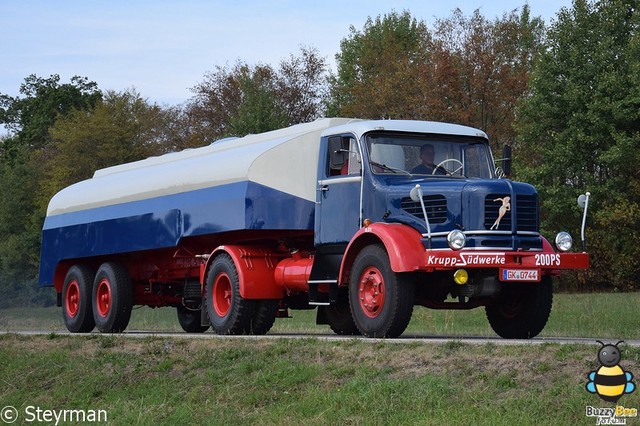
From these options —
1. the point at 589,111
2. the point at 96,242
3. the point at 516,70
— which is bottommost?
the point at 96,242

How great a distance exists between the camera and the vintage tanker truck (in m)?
16.1

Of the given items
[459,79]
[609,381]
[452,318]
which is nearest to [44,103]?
[459,79]

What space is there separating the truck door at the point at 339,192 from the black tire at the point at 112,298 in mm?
6102

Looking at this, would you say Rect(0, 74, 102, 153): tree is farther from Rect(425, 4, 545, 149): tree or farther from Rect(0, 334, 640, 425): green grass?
Rect(0, 334, 640, 425): green grass

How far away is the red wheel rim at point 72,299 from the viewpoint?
25109 millimetres

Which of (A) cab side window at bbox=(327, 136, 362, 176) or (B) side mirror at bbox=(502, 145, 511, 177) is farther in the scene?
(B) side mirror at bbox=(502, 145, 511, 177)

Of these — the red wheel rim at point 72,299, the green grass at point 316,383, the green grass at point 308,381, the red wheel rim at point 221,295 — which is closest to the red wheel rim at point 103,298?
the red wheel rim at point 72,299

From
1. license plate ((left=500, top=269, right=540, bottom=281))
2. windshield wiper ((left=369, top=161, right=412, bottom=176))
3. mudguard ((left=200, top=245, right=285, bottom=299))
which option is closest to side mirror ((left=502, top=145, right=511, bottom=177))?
windshield wiper ((left=369, top=161, right=412, bottom=176))

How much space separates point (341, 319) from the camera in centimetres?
2088

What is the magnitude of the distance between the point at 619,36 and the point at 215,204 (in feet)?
120

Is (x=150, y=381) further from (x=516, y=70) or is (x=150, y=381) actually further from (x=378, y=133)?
(x=516, y=70)

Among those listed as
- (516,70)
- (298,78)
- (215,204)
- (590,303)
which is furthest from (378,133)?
(298,78)

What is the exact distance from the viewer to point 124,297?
23.2 meters

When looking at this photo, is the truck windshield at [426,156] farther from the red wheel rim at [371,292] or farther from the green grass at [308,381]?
the green grass at [308,381]
